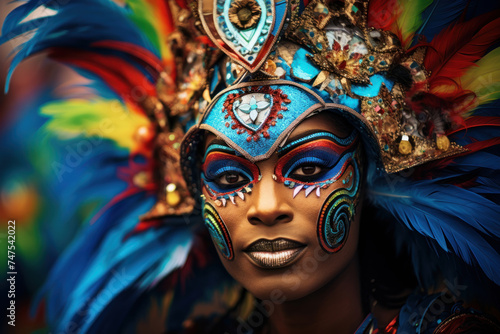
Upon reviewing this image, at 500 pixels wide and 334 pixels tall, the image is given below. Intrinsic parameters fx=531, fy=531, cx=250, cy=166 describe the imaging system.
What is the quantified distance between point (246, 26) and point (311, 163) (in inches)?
22.7

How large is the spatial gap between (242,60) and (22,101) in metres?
1.30

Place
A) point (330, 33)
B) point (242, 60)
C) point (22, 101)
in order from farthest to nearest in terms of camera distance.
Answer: point (22, 101), point (330, 33), point (242, 60)

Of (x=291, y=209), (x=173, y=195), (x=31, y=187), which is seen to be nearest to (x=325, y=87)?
(x=291, y=209)

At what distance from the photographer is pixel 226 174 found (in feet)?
7.06

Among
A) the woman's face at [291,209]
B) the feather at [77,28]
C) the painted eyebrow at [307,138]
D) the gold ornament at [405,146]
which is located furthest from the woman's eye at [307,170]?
the feather at [77,28]

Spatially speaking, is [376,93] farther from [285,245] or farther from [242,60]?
[285,245]

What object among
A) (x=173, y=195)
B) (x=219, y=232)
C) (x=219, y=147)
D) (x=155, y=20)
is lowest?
(x=173, y=195)

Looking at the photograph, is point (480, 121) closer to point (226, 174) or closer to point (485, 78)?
point (485, 78)

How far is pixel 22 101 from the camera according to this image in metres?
2.66

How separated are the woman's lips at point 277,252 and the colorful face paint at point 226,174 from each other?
21cm

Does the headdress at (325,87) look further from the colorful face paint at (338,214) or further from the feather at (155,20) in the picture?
the colorful face paint at (338,214)

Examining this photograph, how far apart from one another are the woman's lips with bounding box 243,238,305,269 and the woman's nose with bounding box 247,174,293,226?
8 cm

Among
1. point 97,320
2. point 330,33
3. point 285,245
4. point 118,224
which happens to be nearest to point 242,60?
point 330,33

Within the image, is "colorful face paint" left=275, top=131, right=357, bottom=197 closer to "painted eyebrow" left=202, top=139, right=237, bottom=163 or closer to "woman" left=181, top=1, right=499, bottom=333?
"woman" left=181, top=1, right=499, bottom=333
